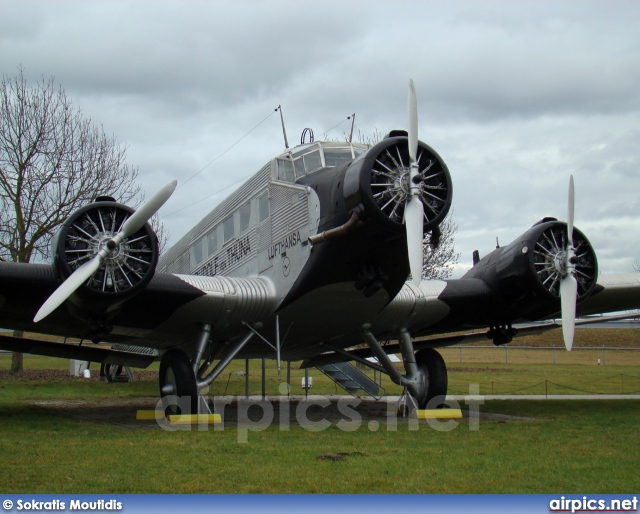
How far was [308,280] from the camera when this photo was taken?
12164 millimetres

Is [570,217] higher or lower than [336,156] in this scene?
lower

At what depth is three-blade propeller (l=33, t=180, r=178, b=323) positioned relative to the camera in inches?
416

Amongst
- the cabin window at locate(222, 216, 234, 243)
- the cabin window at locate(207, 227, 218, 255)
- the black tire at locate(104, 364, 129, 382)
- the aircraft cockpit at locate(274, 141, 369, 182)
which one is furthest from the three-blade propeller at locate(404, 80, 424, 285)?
the black tire at locate(104, 364, 129, 382)

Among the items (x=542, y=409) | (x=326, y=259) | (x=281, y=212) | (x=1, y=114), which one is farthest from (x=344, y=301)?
(x=1, y=114)

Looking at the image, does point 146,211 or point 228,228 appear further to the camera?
point 228,228

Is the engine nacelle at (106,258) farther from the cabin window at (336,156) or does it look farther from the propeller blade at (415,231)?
the propeller blade at (415,231)

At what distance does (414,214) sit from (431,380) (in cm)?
471

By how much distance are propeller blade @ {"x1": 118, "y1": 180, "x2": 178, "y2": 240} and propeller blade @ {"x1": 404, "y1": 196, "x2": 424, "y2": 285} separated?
353cm

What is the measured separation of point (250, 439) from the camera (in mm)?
10219

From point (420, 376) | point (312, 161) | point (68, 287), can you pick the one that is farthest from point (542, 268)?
point (68, 287)

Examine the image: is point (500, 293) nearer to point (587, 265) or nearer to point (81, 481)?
point (587, 265)

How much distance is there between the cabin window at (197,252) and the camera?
17.4m

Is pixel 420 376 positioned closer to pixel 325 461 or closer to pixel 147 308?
pixel 147 308

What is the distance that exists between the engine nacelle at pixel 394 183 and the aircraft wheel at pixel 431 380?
4043 millimetres
